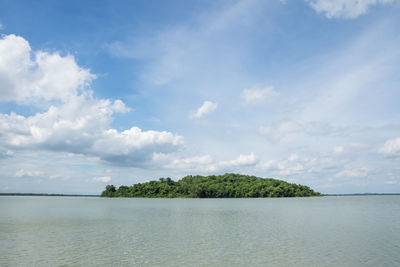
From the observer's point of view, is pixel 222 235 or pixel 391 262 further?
pixel 222 235

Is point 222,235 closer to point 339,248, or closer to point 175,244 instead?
point 175,244

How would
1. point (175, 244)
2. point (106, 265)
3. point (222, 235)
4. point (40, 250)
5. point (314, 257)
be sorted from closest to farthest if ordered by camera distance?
point (106, 265), point (314, 257), point (40, 250), point (175, 244), point (222, 235)

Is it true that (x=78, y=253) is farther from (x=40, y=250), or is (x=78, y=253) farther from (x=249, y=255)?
(x=249, y=255)

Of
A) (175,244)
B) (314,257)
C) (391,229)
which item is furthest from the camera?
(391,229)

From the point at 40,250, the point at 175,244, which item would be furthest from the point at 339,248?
the point at 40,250

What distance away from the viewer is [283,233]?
34.5m

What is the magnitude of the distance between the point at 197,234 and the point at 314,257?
14.4 meters

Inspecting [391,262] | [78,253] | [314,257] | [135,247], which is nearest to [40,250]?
[78,253]

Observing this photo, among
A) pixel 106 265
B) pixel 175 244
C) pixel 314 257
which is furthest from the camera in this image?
pixel 175 244

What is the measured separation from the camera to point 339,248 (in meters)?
26.2

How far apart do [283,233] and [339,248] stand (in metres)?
8.86

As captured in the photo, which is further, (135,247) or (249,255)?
(135,247)

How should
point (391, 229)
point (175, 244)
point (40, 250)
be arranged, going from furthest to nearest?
point (391, 229), point (175, 244), point (40, 250)

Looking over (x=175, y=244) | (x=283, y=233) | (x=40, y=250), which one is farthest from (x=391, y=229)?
(x=40, y=250)
